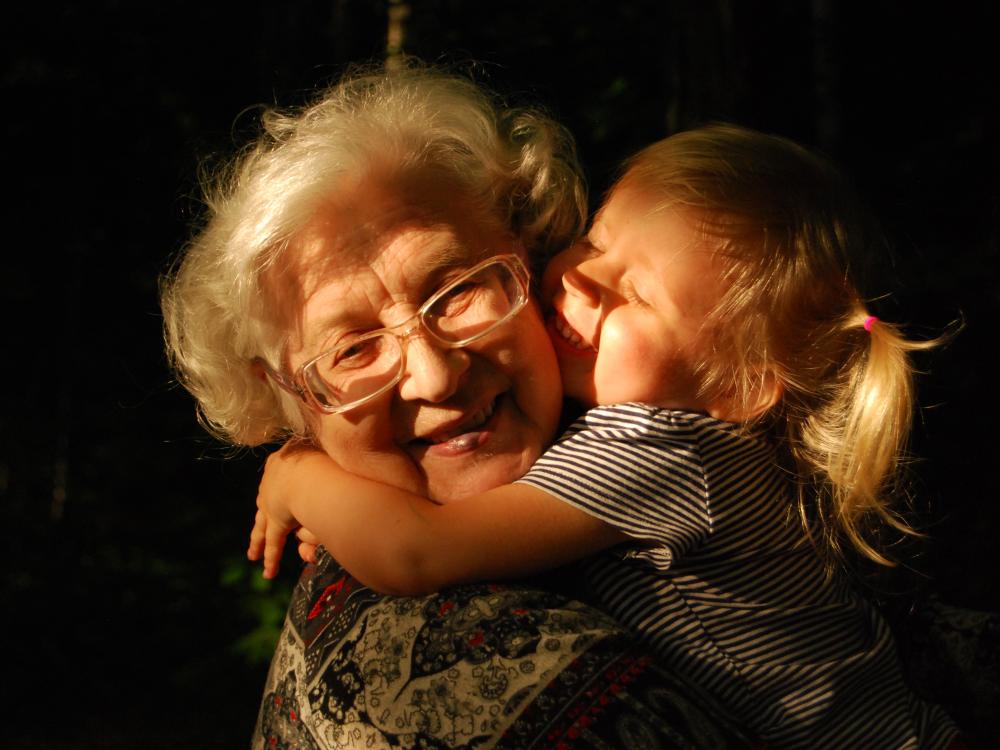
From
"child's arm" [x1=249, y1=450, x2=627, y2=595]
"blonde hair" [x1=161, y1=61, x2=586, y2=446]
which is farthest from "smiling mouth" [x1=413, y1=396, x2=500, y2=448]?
"blonde hair" [x1=161, y1=61, x2=586, y2=446]

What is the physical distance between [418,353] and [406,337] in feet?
0.15

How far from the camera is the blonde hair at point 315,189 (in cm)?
176

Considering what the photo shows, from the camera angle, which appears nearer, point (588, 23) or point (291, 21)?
point (588, 23)

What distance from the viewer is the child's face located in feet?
5.71

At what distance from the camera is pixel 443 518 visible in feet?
5.29

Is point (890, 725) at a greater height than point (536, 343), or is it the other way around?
point (536, 343)

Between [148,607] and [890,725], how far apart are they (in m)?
3.45

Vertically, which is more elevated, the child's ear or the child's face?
the child's face

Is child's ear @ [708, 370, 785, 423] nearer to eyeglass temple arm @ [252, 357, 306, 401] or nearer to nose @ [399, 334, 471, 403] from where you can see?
nose @ [399, 334, 471, 403]

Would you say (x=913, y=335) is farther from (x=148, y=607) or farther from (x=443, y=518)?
(x=148, y=607)

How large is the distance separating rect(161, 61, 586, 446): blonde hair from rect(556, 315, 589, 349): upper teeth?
21 centimetres

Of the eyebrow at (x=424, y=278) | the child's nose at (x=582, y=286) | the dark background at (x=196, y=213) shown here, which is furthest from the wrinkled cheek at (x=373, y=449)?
the dark background at (x=196, y=213)

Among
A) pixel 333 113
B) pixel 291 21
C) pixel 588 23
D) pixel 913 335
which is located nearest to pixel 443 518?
pixel 333 113

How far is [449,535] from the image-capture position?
1575 mm
